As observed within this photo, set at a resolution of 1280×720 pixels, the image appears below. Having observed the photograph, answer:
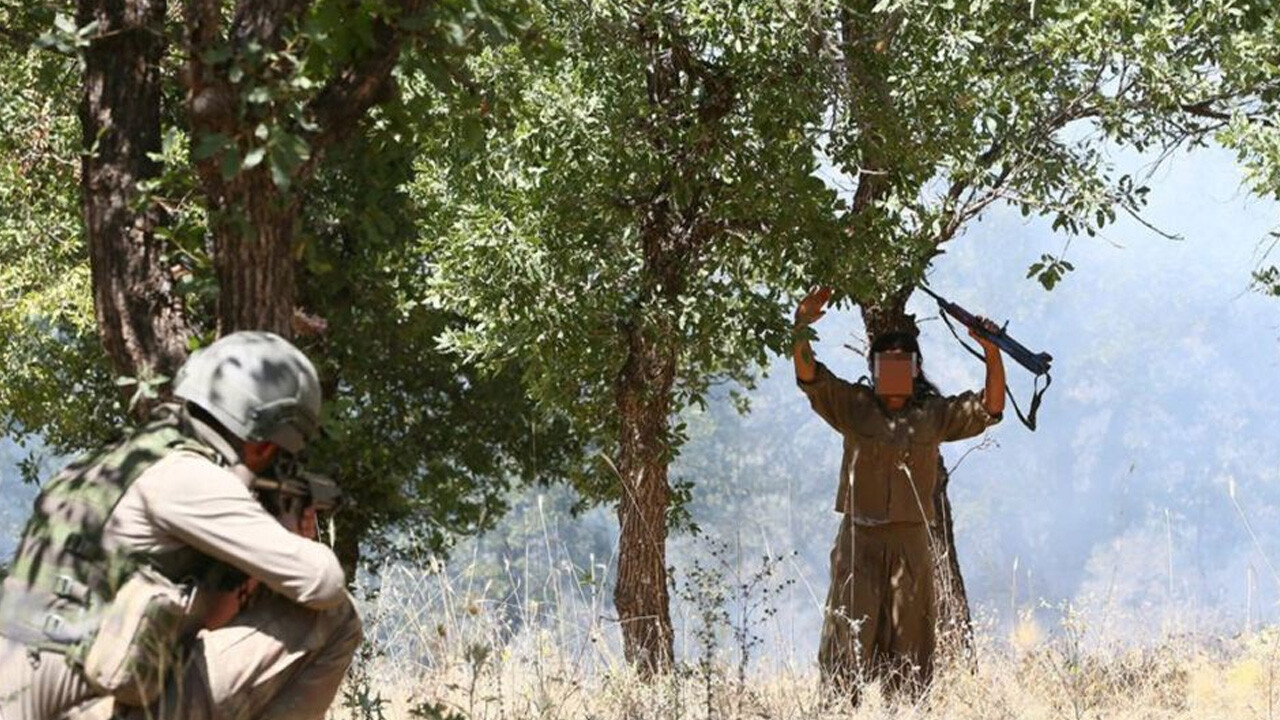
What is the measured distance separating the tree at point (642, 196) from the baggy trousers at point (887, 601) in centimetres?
101

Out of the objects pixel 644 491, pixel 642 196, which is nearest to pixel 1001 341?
pixel 642 196

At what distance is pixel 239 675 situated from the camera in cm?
477

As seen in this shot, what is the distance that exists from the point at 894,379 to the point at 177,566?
5444mm

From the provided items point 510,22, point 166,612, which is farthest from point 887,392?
point 166,612

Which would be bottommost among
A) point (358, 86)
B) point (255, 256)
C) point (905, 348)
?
point (255, 256)

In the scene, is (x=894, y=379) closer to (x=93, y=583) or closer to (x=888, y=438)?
(x=888, y=438)

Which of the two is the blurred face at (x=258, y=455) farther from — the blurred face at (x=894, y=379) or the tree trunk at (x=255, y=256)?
the blurred face at (x=894, y=379)

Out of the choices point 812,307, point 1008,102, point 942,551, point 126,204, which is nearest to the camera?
point 126,204

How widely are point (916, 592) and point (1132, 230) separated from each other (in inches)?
3026

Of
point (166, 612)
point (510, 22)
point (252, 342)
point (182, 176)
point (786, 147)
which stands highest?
point (786, 147)

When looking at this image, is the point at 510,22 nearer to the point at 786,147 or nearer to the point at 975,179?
the point at 786,147

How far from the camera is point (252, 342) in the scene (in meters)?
4.64

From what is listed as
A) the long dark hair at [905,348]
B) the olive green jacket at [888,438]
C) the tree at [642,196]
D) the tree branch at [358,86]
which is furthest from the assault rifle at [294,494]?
the long dark hair at [905,348]

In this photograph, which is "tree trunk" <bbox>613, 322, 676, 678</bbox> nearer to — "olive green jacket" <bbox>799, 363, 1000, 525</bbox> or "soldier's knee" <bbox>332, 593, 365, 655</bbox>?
"olive green jacket" <bbox>799, 363, 1000, 525</bbox>
